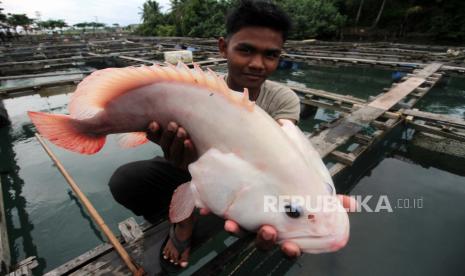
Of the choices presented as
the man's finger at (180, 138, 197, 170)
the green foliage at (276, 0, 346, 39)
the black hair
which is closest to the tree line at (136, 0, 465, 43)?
the green foliage at (276, 0, 346, 39)

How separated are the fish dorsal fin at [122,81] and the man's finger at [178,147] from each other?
33cm

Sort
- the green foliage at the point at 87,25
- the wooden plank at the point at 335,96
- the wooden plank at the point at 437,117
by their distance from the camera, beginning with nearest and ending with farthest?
1. the wooden plank at the point at 437,117
2. the wooden plank at the point at 335,96
3. the green foliage at the point at 87,25

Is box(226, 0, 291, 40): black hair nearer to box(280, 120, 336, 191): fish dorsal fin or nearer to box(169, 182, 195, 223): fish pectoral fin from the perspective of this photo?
box(280, 120, 336, 191): fish dorsal fin

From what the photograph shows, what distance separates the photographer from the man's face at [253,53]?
219 centimetres

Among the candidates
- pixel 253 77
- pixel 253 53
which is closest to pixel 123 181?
pixel 253 77

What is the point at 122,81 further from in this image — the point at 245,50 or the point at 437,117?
the point at 437,117

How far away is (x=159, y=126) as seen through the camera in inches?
70.4

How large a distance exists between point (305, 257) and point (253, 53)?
2.53 metres

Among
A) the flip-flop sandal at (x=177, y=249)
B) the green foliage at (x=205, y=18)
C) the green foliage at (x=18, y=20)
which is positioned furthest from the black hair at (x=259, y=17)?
the green foliage at (x=18, y=20)

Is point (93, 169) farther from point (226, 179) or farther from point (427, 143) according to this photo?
point (427, 143)

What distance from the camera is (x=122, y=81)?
1.72 meters

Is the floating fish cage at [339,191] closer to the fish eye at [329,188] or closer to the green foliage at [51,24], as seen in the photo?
the fish eye at [329,188]

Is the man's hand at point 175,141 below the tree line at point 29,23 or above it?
below

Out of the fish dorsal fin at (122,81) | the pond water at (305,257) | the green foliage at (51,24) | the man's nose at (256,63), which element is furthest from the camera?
the green foliage at (51,24)
